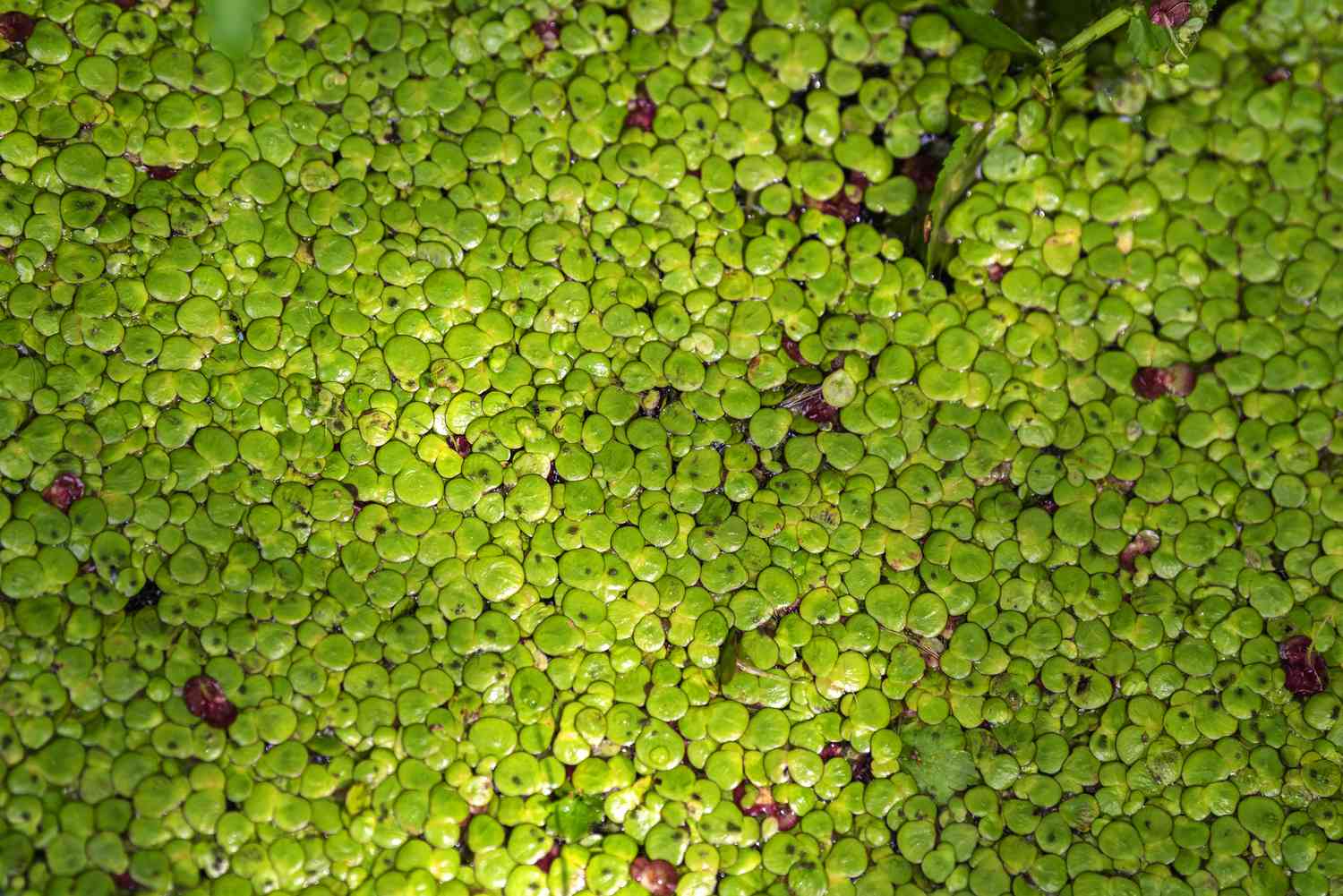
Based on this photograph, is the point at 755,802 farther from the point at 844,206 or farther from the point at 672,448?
the point at 844,206

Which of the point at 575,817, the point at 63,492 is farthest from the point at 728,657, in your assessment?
the point at 63,492

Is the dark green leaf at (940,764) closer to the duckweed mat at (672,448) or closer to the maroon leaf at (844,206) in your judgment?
the duckweed mat at (672,448)

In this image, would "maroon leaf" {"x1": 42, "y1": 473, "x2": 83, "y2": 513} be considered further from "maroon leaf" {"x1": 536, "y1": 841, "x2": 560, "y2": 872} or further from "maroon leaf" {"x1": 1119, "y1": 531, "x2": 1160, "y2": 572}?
"maroon leaf" {"x1": 1119, "y1": 531, "x2": 1160, "y2": 572}

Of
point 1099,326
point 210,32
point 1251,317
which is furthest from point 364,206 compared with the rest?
point 1251,317

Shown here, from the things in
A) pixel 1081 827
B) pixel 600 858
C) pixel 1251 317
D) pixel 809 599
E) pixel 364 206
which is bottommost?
pixel 600 858

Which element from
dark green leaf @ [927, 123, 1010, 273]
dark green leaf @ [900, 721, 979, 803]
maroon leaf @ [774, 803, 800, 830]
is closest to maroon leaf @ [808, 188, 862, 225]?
dark green leaf @ [927, 123, 1010, 273]

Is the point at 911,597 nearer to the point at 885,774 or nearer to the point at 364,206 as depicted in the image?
the point at 885,774

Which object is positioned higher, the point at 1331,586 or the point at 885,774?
the point at 1331,586
